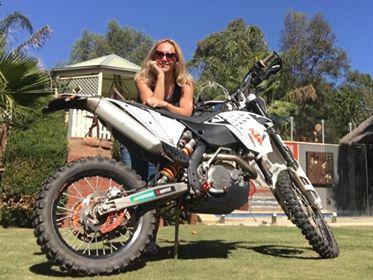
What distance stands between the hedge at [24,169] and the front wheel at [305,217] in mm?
5302

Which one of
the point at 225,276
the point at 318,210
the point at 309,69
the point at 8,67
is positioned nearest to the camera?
the point at 225,276

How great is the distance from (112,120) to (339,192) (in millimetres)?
16055

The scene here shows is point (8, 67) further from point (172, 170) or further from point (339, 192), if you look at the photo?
point (339, 192)

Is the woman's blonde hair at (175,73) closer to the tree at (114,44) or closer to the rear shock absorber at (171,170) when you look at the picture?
the rear shock absorber at (171,170)

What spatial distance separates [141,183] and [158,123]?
0.44 metres

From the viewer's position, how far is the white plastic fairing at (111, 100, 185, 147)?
3.29 meters

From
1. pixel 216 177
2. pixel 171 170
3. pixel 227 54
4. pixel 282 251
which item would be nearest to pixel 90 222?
pixel 171 170

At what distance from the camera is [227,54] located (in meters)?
27.5

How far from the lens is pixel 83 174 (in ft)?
10.2

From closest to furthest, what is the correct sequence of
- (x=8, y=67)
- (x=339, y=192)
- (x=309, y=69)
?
1. (x=8, y=67)
2. (x=339, y=192)
3. (x=309, y=69)

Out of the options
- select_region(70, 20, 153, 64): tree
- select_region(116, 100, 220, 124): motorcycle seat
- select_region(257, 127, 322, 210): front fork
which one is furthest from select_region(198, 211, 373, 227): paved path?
select_region(70, 20, 153, 64): tree

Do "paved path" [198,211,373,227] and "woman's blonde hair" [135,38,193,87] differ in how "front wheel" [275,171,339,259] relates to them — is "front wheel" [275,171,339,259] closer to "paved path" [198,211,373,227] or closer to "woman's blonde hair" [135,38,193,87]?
"woman's blonde hair" [135,38,193,87]

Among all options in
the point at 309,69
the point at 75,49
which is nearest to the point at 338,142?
the point at 309,69

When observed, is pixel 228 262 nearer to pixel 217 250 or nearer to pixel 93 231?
pixel 217 250
